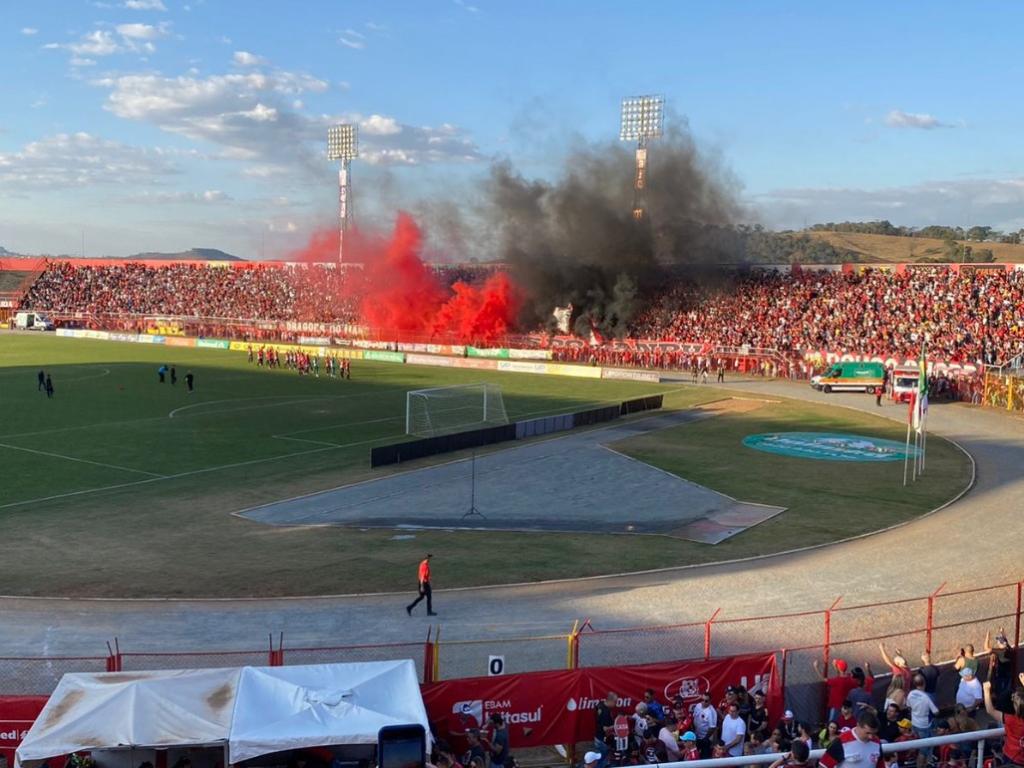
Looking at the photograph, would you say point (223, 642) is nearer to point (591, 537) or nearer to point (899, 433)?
point (591, 537)

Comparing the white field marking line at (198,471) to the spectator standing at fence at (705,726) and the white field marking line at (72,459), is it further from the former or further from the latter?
the spectator standing at fence at (705,726)

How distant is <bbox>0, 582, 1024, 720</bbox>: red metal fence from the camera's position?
12992 millimetres

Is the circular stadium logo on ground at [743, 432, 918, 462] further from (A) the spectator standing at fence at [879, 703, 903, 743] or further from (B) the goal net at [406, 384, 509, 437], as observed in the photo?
(A) the spectator standing at fence at [879, 703, 903, 743]

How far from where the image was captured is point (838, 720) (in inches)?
415

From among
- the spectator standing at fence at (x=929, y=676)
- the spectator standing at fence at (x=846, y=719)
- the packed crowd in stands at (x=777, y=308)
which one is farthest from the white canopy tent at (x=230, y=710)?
the packed crowd in stands at (x=777, y=308)

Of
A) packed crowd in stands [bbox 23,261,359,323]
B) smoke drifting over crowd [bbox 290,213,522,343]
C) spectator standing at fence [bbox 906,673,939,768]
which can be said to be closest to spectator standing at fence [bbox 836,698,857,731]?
spectator standing at fence [bbox 906,673,939,768]

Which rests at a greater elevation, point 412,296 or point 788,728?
point 412,296

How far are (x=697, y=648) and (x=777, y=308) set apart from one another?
55733mm

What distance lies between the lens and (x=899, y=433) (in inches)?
1535

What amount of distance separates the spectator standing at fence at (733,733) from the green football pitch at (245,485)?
9103mm

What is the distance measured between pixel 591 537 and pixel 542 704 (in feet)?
37.9

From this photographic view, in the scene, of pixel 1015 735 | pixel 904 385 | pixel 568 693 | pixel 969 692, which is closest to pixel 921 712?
pixel 969 692

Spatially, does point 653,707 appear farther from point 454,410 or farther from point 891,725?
point 454,410

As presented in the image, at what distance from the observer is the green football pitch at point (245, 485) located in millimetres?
19453
